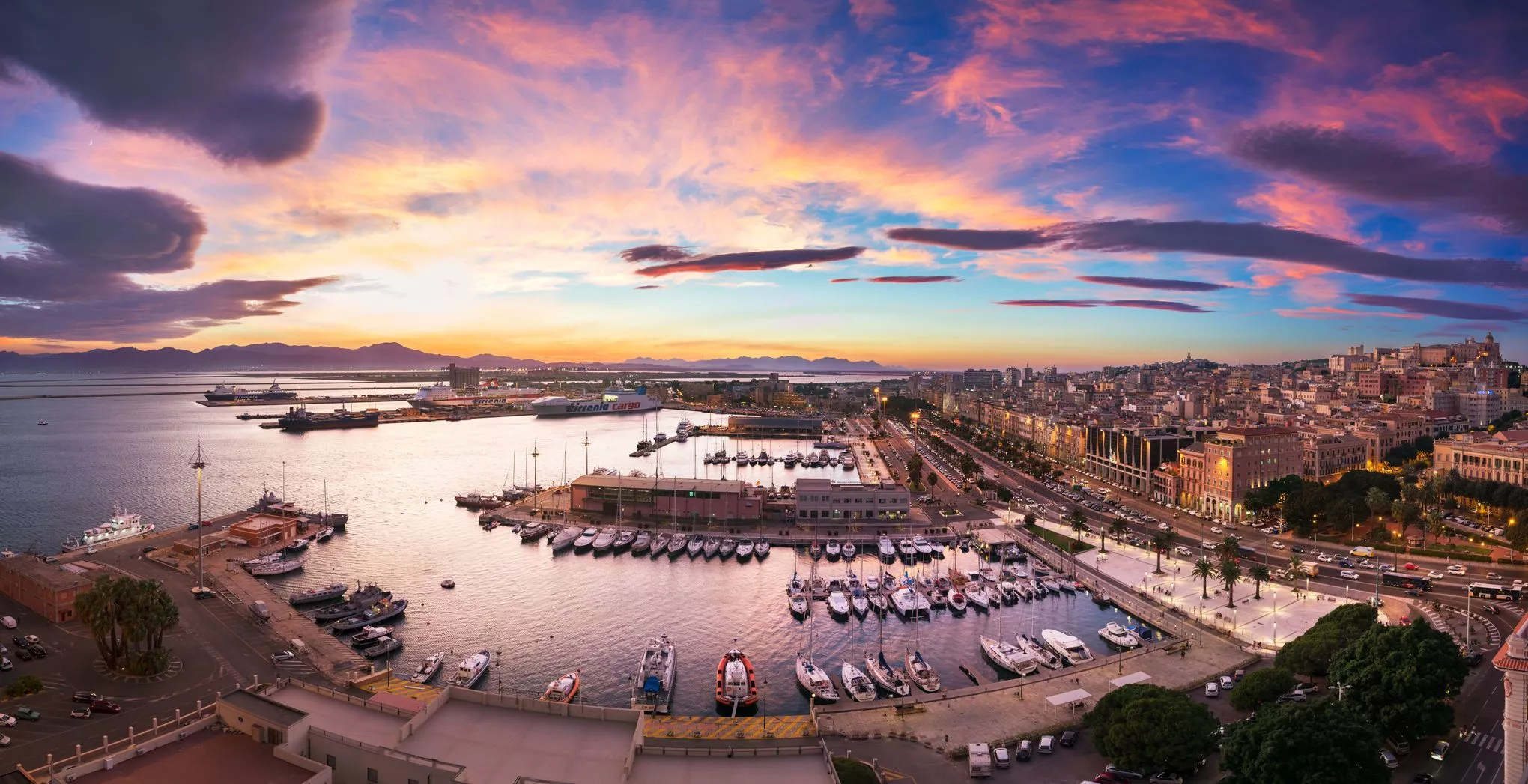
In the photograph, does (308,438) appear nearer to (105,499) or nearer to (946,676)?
(105,499)

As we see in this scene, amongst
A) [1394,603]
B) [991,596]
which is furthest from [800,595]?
[1394,603]

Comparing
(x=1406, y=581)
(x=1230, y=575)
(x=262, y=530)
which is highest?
(x=1230, y=575)

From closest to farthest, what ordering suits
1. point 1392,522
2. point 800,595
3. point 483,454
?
point 800,595 → point 1392,522 → point 483,454

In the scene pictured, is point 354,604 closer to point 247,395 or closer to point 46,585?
point 46,585

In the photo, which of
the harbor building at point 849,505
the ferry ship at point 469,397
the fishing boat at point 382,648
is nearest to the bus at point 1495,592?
the harbor building at point 849,505

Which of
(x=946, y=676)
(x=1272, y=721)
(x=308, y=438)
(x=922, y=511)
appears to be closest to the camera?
(x=1272, y=721)

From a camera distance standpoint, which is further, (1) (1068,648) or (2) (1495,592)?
(2) (1495,592)

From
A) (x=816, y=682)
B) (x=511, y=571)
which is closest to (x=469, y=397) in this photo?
(x=511, y=571)
